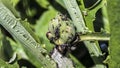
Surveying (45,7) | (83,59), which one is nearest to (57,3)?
(45,7)

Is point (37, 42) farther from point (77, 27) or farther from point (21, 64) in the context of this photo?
point (21, 64)

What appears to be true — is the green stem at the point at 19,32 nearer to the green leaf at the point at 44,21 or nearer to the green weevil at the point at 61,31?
the green weevil at the point at 61,31

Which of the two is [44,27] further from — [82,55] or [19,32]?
[19,32]

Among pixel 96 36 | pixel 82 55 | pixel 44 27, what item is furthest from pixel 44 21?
pixel 96 36

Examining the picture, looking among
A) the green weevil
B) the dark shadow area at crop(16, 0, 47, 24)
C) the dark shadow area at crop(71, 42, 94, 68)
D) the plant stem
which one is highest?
the green weevil

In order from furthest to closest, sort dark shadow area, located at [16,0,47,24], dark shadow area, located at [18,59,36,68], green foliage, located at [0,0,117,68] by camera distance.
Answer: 1. dark shadow area, located at [16,0,47,24]
2. dark shadow area, located at [18,59,36,68]
3. green foliage, located at [0,0,117,68]

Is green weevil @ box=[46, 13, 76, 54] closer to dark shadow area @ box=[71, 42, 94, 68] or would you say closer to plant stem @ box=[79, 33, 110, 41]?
plant stem @ box=[79, 33, 110, 41]

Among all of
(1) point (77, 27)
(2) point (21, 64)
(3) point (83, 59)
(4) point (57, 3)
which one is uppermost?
(1) point (77, 27)

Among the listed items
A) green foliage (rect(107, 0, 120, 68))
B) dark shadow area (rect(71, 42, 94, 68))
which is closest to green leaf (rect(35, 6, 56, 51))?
dark shadow area (rect(71, 42, 94, 68))
